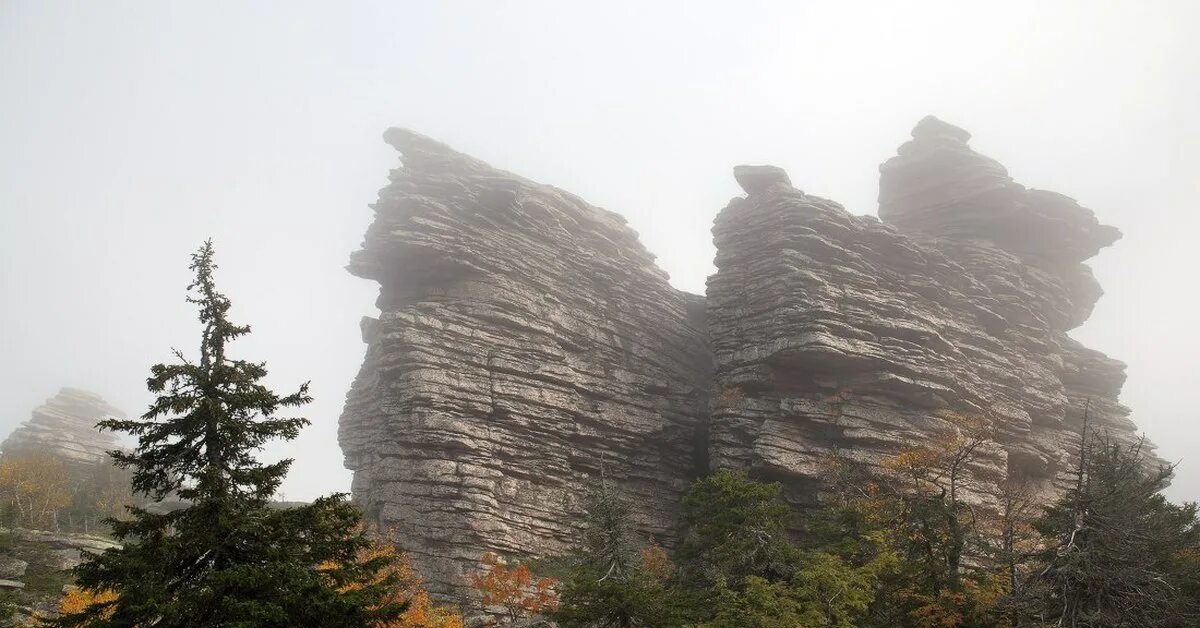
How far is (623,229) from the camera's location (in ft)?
204

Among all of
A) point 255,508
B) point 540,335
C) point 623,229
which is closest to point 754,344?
point 540,335

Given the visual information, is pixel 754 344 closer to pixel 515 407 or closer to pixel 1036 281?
pixel 515 407

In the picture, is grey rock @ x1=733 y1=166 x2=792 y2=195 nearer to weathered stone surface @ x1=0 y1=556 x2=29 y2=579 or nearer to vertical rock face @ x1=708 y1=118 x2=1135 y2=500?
vertical rock face @ x1=708 y1=118 x2=1135 y2=500

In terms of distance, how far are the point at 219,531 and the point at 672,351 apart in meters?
46.0

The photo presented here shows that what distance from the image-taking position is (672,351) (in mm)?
54906

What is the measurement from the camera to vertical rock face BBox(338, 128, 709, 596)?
1535 inches

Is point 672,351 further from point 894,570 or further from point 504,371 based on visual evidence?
point 894,570

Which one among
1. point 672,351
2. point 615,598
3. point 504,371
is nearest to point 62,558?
point 504,371

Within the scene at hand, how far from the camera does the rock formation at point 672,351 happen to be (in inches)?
1601

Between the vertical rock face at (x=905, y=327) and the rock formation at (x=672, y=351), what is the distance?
0.54 feet

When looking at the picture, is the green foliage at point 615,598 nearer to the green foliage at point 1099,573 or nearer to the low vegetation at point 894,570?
the low vegetation at point 894,570

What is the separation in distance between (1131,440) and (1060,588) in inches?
1701

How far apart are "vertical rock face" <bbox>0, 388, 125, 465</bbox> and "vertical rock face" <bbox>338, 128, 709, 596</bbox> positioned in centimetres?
5543

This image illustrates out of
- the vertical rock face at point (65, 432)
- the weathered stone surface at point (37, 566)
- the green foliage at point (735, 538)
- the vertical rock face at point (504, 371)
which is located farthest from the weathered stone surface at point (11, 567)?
the vertical rock face at point (65, 432)
